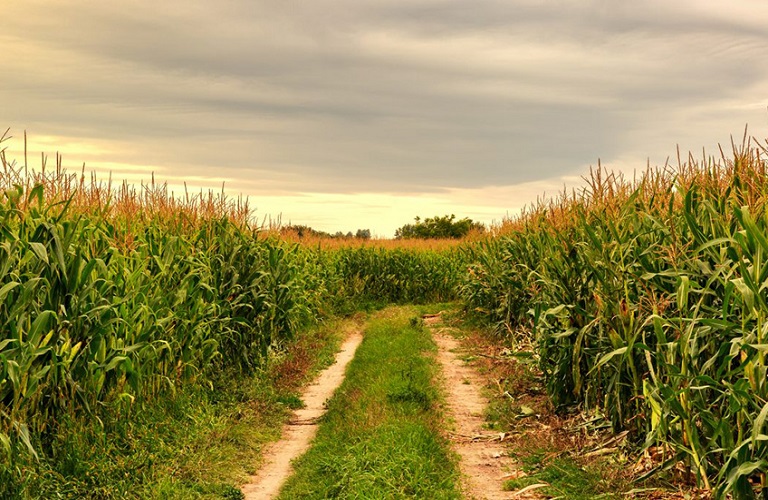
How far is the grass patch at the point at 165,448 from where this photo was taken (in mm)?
6594

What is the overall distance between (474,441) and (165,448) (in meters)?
4.18

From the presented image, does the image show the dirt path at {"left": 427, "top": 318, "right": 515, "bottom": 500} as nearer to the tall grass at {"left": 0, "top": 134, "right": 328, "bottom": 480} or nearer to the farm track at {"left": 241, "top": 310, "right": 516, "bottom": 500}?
the farm track at {"left": 241, "top": 310, "right": 516, "bottom": 500}

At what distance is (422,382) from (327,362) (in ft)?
12.5

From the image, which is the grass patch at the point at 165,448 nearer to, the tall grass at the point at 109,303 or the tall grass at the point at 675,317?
the tall grass at the point at 109,303

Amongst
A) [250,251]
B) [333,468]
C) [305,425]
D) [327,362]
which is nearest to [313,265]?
[327,362]

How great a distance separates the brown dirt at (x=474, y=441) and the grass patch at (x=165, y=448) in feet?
8.85

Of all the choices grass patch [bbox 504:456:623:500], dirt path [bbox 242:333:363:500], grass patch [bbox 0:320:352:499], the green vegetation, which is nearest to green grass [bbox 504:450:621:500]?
grass patch [bbox 504:456:623:500]

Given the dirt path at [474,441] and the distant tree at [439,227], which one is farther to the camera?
the distant tree at [439,227]

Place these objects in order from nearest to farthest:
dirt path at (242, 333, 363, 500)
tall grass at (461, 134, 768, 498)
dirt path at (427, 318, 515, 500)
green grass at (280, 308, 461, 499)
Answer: tall grass at (461, 134, 768, 498) < green grass at (280, 308, 461, 499) < dirt path at (427, 318, 515, 500) < dirt path at (242, 333, 363, 500)

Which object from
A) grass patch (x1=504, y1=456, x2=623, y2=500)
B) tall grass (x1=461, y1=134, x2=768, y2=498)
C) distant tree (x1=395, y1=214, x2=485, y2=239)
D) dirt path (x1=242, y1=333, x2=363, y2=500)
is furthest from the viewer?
distant tree (x1=395, y1=214, x2=485, y2=239)

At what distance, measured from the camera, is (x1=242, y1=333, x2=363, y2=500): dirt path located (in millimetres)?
7940

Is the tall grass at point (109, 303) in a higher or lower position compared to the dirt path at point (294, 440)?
higher

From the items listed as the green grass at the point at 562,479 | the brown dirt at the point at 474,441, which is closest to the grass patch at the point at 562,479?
the green grass at the point at 562,479

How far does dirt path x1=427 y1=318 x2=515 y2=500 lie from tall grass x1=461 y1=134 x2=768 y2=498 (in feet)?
4.28
